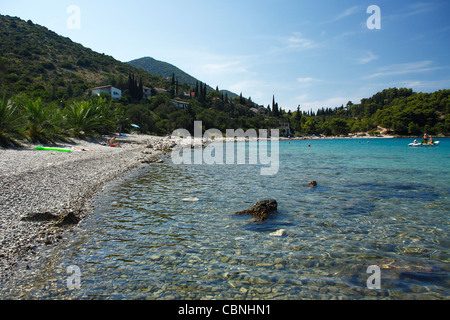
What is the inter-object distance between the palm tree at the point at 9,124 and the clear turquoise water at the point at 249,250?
10985 mm

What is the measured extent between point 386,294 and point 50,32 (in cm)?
14682

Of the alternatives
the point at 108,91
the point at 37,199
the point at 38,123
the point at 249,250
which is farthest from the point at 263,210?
the point at 108,91

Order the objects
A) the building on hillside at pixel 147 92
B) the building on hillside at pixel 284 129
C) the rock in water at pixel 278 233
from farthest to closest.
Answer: the building on hillside at pixel 284 129 → the building on hillside at pixel 147 92 → the rock in water at pixel 278 233

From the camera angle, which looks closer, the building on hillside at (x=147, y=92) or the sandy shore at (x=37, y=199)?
the sandy shore at (x=37, y=199)

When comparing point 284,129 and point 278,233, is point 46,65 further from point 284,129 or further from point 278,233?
point 278,233

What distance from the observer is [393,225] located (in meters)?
6.98

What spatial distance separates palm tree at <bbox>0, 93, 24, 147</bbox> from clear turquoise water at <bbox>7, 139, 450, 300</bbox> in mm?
10985

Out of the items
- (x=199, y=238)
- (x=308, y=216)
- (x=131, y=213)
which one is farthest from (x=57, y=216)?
(x=308, y=216)

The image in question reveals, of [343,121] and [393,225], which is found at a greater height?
[343,121]

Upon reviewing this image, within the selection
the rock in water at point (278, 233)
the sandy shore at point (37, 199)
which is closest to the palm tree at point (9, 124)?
the sandy shore at point (37, 199)

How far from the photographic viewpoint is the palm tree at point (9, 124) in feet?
52.0

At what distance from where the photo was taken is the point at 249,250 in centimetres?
545

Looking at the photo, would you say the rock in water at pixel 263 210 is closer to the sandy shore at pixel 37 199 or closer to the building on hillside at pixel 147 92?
the sandy shore at pixel 37 199

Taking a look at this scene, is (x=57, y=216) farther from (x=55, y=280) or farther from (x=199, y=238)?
(x=199, y=238)
